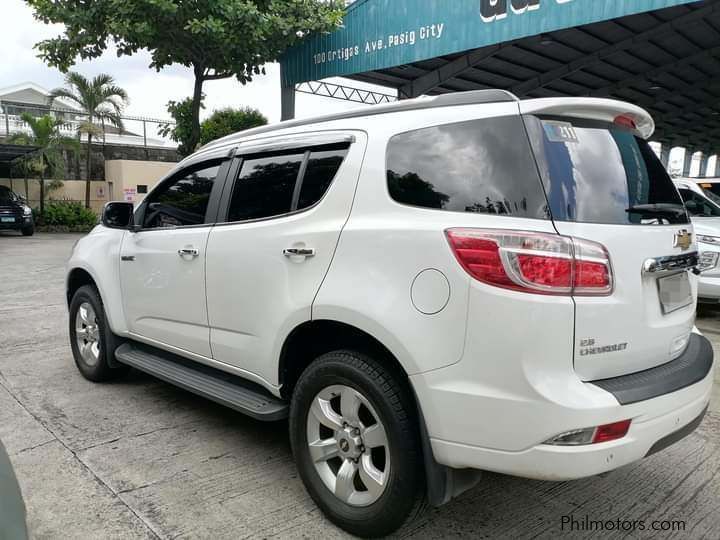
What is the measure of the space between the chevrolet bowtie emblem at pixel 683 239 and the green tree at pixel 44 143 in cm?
2166

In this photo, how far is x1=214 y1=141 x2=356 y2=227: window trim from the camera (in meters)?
2.65

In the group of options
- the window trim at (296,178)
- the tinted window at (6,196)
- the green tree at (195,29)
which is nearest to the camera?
the window trim at (296,178)

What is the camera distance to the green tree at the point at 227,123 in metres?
17.1

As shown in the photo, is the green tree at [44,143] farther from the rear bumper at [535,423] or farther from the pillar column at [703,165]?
the pillar column at [703,165]

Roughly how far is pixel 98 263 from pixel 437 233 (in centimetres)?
309

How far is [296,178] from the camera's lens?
2846 millimetres

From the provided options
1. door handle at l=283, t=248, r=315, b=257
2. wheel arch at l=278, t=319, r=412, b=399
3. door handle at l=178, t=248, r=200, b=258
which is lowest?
wheel arch at l=278, t=319, r=412, b=399

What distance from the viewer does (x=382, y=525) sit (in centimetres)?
230

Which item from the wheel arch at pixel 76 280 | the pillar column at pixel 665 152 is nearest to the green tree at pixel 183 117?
the wheel arch at pixel 76 280

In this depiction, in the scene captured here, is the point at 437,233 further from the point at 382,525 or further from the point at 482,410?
the point at 382,525

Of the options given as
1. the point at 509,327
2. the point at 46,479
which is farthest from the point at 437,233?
the point at 46,479

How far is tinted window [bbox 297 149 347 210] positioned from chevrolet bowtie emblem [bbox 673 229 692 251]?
1.51 m

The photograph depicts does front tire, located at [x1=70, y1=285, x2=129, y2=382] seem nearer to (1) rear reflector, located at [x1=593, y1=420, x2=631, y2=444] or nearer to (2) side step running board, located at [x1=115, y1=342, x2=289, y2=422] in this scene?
(2) side step running board, located at [x1=115, y1=342, x2=289, y2=422]

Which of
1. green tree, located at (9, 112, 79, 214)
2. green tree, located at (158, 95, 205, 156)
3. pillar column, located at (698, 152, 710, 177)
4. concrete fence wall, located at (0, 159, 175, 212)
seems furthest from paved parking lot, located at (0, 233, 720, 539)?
pillar column, located at (698, 152, 710, 177)
